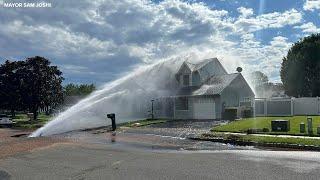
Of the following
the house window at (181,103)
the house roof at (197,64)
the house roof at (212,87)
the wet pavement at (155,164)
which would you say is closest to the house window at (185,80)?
the house roof at (212,87)

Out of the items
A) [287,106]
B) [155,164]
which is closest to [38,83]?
[287,106]

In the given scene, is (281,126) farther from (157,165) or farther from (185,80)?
(185,80)

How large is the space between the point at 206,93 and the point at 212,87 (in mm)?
1565

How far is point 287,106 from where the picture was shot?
140 feet

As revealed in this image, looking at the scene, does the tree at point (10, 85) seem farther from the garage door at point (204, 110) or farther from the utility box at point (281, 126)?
the utility box at point (281, 126)

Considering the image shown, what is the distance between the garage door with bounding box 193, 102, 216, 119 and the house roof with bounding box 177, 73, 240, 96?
1071 millimetres

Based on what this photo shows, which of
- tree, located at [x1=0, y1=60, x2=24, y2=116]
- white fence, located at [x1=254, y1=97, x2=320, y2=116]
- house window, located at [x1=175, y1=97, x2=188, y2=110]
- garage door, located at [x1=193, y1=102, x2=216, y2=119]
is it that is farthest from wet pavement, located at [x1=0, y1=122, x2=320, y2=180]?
tree, located at [x1=0, y1=60, x2=24, y2=116]

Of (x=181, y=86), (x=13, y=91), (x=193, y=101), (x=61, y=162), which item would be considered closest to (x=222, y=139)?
(x=61, y=162)

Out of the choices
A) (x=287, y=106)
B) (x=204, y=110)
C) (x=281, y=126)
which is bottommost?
(x=281, y=126)

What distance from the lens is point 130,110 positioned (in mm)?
50469

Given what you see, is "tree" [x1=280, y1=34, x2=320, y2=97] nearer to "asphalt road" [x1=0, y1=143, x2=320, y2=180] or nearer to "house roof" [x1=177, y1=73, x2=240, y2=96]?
"house roof" [x1=177, y1=73, x2=240, y2=96]

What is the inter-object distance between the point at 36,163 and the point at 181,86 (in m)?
34.6

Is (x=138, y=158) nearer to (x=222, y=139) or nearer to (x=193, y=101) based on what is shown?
(x=222, y=139)

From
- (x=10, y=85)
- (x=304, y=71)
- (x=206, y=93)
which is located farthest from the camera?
(x=304, y=71)
